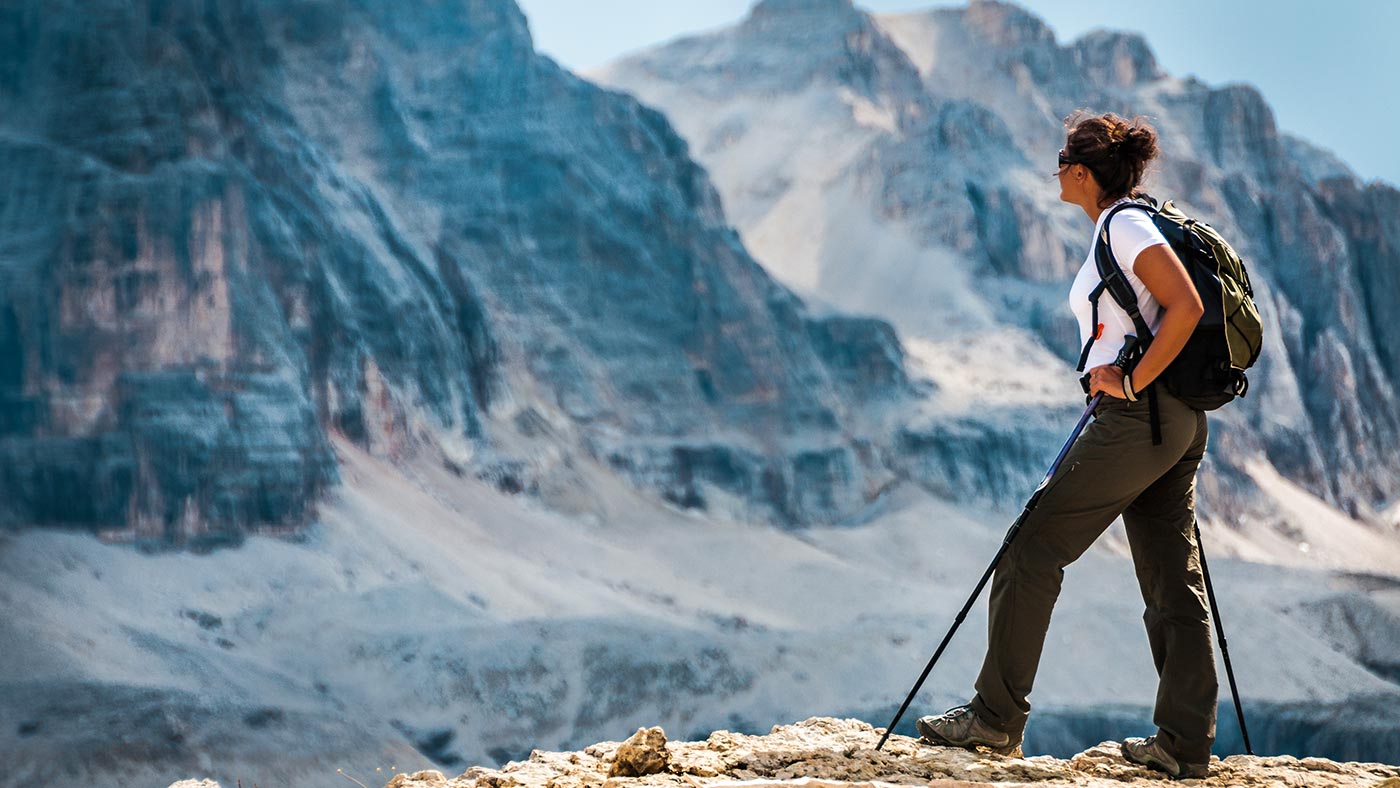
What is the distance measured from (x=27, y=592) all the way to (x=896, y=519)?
29.7m

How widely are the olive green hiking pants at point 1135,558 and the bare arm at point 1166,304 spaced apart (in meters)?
0.16

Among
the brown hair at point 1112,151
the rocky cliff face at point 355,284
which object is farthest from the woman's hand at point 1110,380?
the rocky cliff face at point 355,284

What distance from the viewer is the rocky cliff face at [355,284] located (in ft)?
78.2

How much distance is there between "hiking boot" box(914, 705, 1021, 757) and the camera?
3.91 meters

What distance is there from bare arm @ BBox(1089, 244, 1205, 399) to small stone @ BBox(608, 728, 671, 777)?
62.6 inches

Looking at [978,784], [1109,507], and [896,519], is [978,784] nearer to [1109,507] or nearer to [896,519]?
[1109,507]

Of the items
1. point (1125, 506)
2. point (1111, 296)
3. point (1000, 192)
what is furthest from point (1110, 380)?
point (1000, 192)

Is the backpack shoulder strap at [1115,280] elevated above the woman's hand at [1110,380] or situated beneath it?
elevated above

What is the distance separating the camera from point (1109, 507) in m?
3.75

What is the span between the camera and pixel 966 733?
3938 millimetres

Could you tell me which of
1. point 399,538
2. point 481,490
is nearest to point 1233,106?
point 481,490

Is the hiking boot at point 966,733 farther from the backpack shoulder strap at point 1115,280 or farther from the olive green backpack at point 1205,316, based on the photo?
the backpack shoulder strap at point 1115,280

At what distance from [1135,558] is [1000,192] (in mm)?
58659

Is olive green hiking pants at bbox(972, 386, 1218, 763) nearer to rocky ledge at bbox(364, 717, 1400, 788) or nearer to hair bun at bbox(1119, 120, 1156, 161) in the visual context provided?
rocky ledge at bbox(364, 717, 1400, 788)
